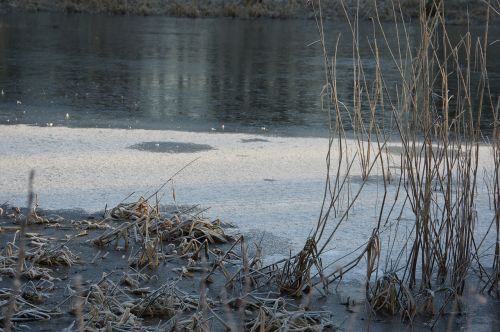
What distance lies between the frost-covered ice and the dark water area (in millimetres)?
1094

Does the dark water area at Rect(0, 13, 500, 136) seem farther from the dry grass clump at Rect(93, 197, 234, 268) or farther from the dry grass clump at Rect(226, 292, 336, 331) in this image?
the dry grass clump at Rect(226, 292, 336, 331)

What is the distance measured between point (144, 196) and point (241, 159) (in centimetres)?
128

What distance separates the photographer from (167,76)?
1180 centimetres

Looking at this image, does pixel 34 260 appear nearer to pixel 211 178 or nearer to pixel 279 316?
pixel 279 316

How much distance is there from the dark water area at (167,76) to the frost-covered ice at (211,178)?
3.59ft

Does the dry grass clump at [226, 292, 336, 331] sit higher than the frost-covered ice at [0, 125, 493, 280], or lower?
lower

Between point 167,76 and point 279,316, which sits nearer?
point 279,316

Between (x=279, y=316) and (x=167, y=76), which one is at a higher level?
(x=167, y=76)

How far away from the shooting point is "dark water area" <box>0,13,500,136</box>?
8656 mm

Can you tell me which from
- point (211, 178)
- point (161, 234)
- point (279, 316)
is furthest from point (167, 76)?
point (279, 316)

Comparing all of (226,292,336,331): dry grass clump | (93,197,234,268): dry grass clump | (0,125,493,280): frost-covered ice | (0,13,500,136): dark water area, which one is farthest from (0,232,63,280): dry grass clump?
(0,13,500,136): dark water area

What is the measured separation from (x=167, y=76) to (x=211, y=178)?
6306mm

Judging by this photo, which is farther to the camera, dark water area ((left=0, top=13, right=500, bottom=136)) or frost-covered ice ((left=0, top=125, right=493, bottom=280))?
dark water area ((left=0, top=13, right=500, bottom=136))

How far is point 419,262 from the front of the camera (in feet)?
14.6
